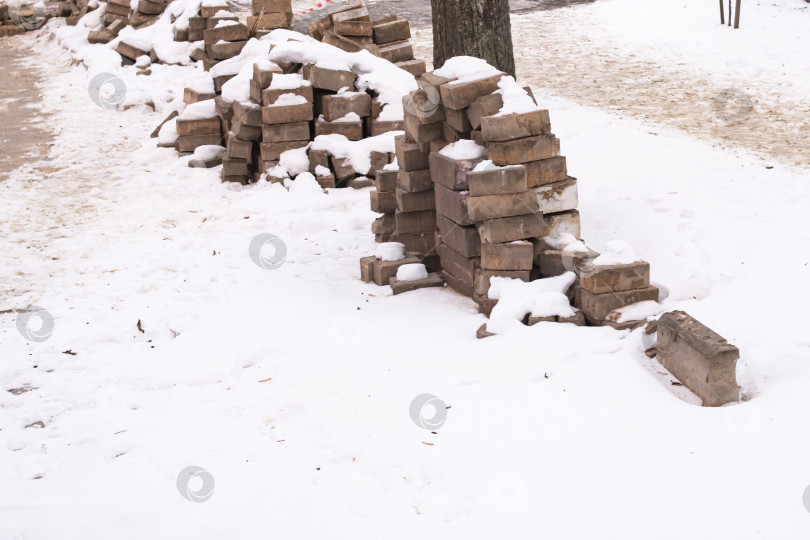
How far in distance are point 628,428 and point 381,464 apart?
125 cm

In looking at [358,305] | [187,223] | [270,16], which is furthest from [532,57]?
[358,305]

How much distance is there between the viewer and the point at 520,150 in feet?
19.2

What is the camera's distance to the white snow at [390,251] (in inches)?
265

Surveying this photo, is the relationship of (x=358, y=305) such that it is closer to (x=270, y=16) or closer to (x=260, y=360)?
(x=260, y=360)

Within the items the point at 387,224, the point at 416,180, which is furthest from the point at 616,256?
the point at 387,224

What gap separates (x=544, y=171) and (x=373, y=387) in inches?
81.1

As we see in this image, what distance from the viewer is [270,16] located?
12.9 m

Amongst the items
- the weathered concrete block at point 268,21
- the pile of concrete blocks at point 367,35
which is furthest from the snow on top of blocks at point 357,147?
the weathered concrete block at point 268,21

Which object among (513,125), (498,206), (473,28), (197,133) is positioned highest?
(473,28)

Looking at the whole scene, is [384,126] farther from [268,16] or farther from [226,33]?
[226,33]

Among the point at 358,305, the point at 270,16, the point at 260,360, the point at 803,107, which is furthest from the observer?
the point at 270,16

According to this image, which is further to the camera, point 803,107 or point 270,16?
point 270,16

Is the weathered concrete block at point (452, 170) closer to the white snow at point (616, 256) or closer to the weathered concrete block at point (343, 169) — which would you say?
the white snow at point (616, 256)

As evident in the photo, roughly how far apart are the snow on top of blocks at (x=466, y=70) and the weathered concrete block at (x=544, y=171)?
2.47 feet
